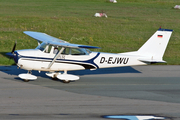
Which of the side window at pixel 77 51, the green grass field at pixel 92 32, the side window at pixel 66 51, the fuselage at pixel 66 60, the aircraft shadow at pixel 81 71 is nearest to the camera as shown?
the fuselage at pixel 66 60

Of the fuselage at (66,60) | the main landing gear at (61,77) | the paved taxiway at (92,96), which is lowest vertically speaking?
the paved taxiway at (92,96)

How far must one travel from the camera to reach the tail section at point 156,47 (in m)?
13.2

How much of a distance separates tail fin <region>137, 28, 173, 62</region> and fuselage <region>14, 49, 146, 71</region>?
50 centimetres

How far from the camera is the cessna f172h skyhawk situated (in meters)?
12.5

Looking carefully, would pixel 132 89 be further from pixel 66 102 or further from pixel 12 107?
pixel 12 107

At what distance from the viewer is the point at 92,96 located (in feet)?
36.1

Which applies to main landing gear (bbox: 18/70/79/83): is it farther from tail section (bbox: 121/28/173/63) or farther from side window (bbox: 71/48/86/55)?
tail section (bbox: 121/28/173/63)

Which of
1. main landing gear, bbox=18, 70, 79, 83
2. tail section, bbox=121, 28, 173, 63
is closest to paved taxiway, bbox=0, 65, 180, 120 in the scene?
Answer: main landing gear, bbox=18, 70, 79, 83

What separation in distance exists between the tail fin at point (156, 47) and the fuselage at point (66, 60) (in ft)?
1.65

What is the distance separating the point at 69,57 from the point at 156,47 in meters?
4.07

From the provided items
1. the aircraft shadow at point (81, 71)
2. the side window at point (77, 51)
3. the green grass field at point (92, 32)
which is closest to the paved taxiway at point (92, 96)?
the aircraft shadow at point (81, 71)

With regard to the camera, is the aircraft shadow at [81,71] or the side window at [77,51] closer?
the side window at [77,51]

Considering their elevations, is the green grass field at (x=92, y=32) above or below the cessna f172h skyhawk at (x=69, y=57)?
above

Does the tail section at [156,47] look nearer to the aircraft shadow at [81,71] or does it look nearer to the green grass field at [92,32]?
the aircraft shadow at [81,71]
